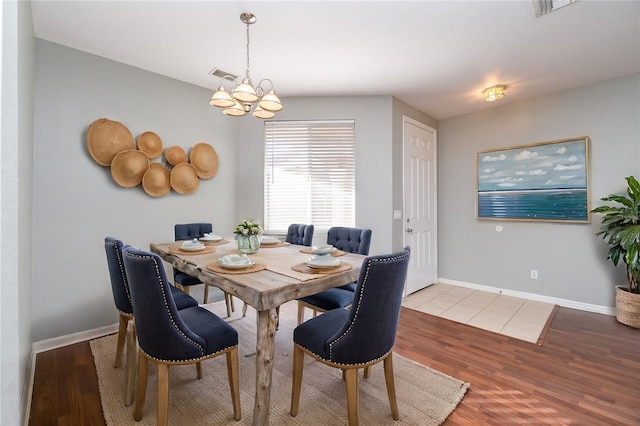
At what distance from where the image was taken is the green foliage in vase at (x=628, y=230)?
2.73 m

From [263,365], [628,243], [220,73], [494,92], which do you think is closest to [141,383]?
[263,365]

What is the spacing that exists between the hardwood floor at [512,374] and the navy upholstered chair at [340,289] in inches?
28.7

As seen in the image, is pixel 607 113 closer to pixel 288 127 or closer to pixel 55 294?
pixel 288 127

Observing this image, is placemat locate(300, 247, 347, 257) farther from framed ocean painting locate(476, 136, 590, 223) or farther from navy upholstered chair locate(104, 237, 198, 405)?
framed ocean painting locate(476, 136, 590, 223)

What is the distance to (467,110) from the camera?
4141 mm

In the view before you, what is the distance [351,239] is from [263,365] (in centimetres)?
146

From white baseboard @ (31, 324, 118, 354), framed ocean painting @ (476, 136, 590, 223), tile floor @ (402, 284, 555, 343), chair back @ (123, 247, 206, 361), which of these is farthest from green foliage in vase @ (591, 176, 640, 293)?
white baseboard @ (31, 324, 118, 354)

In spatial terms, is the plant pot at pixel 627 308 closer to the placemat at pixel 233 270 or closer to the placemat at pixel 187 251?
the placemat at pixel 233 270

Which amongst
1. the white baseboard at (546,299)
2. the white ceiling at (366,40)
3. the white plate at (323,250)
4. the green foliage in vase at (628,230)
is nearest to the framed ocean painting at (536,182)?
the green foliage in vase at (628,230)

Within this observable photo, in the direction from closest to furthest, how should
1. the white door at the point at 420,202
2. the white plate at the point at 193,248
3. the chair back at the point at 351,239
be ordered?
the white plate at the point at 193,248, the chair back at the point at 351,239, the white door at the point at 420,202

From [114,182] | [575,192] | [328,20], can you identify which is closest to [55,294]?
[114,182]

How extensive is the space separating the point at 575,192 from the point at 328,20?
135 inches

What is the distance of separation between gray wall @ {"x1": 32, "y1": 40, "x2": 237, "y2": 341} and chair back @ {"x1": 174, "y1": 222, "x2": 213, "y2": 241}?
29 centimetres

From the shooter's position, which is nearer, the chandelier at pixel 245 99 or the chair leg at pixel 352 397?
the chair leg at pixel 352 397
